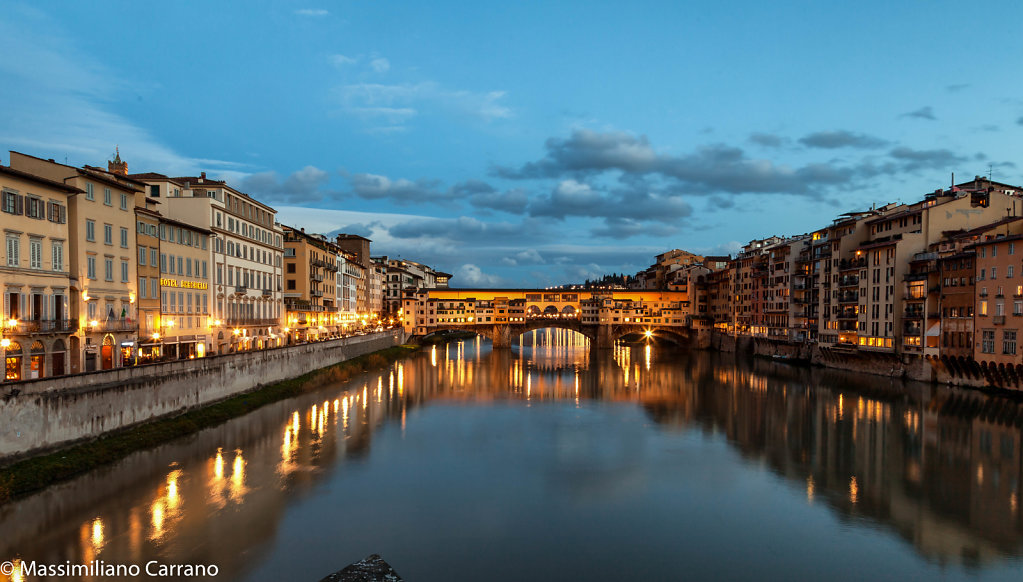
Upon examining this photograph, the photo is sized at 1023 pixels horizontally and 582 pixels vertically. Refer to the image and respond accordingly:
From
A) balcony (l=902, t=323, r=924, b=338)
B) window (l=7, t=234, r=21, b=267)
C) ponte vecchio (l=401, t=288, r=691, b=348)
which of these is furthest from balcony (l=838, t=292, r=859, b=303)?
window (l=7, t=234, r=21, b=267)

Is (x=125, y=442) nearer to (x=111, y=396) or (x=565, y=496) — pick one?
(x=111, y=396)

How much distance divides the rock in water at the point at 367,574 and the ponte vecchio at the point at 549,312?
82.1m

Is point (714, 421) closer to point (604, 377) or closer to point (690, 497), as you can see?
point (690, 497)

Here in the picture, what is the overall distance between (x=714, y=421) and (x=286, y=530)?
1022 inches

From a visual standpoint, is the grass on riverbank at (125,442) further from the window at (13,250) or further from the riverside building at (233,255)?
the window at (13,250)

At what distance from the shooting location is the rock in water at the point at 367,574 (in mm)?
10234

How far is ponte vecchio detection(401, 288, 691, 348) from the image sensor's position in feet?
311

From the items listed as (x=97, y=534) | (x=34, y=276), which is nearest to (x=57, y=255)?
(x=34, y=276)

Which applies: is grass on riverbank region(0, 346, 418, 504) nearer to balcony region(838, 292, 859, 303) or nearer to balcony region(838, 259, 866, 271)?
balcony region(838, 292, 859, 303)

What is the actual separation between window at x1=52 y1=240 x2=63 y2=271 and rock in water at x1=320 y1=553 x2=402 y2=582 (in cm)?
2404

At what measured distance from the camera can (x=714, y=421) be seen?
117 feet

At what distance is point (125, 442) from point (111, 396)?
192 centimetres

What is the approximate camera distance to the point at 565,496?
21453 millimetres

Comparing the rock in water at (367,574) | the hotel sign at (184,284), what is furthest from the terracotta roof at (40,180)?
the rock in water at (367,574)
